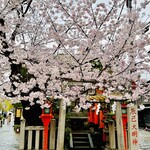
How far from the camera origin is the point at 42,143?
363 inches

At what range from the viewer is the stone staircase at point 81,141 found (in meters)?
10.2

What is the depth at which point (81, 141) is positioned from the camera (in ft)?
35.7

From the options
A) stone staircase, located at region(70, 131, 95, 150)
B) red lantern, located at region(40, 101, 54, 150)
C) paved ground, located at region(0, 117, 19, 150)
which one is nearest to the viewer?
red lantern, located at region(40, 101, 54, 150)

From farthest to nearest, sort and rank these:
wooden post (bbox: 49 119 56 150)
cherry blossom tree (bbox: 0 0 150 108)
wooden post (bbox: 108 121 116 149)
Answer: wooden post (bbox: 108 121 116 149) → wooden post (bbox: 49 119 56 150) → cherry blossom tree (bbox: 0 0 150 108)

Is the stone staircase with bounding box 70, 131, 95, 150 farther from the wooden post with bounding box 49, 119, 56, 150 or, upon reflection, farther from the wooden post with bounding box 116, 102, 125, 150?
the wooden post with bounding box 116, 102, 125, 150

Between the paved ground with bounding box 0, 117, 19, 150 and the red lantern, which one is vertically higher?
the red lantern

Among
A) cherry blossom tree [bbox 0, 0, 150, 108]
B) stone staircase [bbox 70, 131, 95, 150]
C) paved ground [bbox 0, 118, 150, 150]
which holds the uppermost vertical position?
cherry blossom tree [bbox 0, 0, 150, 108]

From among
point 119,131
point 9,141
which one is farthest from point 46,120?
point 9,141

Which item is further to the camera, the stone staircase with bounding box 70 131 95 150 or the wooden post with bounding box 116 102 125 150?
the stone staircase with bounding box 70 131 95 150

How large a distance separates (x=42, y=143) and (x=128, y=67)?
15.0 feet

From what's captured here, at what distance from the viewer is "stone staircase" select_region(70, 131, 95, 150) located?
10.2 m

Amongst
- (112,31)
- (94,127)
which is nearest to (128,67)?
(112,31)

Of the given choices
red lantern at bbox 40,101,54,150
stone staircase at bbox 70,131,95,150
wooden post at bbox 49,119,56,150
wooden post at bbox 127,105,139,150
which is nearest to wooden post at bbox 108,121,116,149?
stone staircase at bbox 70,131,95,150

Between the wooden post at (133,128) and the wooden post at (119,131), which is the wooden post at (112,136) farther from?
the wooden post at (133,128)
